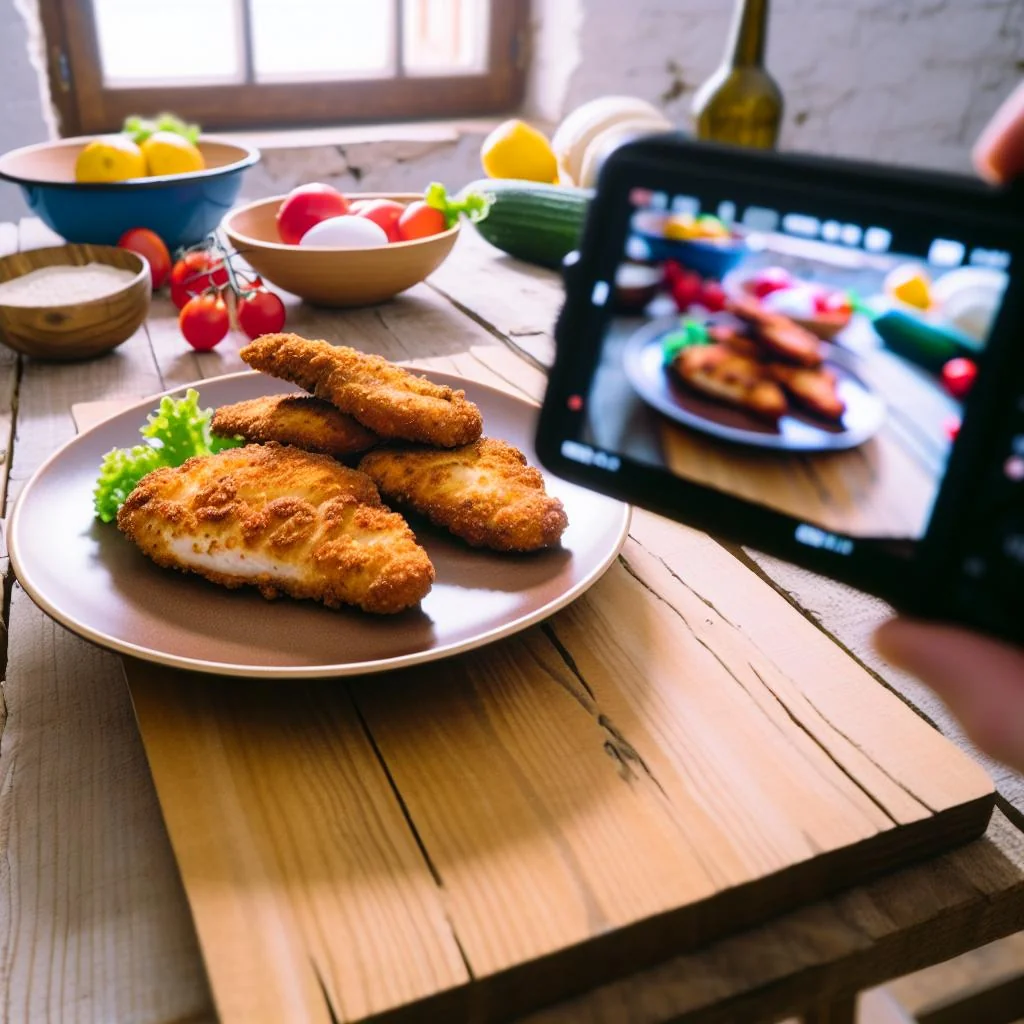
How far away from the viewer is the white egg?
4.76ft

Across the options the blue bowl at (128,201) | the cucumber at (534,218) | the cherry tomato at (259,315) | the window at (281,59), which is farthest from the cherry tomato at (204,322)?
the window at (281,59)

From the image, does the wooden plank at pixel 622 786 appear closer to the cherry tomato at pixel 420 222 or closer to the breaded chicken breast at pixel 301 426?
the breaded chicken breast at pixel 301 426

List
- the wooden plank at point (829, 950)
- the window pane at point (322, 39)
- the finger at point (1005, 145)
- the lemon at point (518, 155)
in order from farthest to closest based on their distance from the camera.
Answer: the window pane at point (322, 39), the lemon at point (518, 155), the wooden plank at point (829, 950), the finger at point (1005, 145)

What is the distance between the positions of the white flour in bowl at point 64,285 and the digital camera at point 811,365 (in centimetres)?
95

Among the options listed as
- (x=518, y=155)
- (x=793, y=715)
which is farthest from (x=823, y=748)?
(x=518, y=155)

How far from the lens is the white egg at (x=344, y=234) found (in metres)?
1.45

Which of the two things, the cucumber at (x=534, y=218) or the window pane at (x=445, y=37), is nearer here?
the cucumber at (x=534, y=218)

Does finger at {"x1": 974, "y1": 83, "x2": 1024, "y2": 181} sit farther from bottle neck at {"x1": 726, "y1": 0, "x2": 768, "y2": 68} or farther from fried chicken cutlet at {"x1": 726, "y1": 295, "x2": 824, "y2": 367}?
bottle neck at {"x1": 726, "y1": 0, "x2": 768, "y2": 68}

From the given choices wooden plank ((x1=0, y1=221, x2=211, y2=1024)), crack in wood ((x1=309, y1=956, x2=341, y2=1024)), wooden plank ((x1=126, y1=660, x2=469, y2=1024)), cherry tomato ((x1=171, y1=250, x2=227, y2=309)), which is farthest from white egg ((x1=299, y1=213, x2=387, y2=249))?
crack in wood ((x1=309, y1=956, x2=341, y2=1024))

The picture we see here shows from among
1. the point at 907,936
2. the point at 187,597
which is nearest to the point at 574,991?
the point at 907,936

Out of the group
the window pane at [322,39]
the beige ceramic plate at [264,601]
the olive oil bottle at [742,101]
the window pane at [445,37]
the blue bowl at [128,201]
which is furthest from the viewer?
the window pane at [445,37]

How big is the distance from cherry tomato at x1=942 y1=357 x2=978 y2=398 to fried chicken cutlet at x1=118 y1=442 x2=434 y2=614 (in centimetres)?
36

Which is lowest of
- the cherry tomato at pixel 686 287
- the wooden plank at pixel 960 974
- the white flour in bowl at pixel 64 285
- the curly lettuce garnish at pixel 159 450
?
the wooden plank at pixel 960 974

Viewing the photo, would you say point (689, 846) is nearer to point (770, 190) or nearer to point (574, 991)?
point (574, 991)
